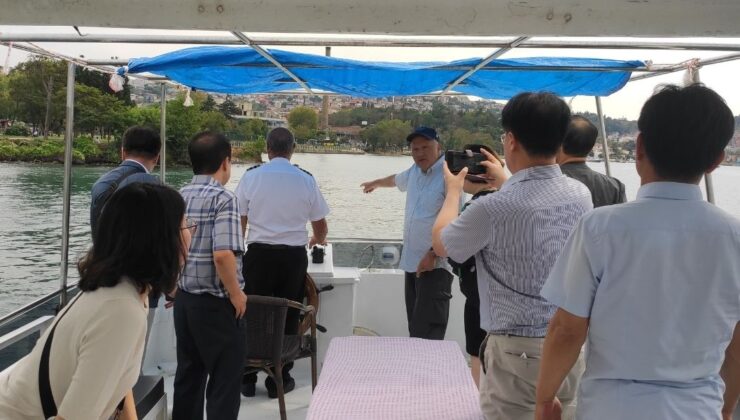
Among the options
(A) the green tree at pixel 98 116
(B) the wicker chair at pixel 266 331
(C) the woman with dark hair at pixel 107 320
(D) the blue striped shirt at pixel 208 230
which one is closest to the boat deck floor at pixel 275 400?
(B) the wicker chair at pixel 266 331

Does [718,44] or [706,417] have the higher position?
[718,44]

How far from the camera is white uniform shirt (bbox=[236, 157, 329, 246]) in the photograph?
3.15m

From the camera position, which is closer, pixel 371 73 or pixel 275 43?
pixel 275 43

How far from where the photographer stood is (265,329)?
2.63 meters

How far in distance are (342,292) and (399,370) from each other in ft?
5.00

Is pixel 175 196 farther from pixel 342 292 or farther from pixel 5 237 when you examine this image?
pixel 5 237

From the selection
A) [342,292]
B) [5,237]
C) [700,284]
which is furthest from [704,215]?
[5,237]

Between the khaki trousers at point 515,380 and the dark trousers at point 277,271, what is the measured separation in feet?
6.18

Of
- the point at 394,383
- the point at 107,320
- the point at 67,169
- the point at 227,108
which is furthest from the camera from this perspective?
the point at 227,108

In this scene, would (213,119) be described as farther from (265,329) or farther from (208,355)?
(208,355)

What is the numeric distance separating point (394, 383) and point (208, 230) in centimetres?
99

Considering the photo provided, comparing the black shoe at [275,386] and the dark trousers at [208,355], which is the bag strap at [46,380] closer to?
the dark trousers at [208,355]

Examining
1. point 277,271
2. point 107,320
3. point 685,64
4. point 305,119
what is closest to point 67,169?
point 277,271

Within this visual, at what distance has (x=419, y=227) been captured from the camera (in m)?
3.16
